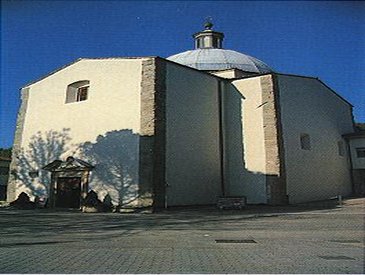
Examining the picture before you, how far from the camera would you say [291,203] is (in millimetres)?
16906

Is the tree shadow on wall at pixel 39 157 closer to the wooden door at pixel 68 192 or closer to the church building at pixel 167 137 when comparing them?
the church building at pixel 167 137

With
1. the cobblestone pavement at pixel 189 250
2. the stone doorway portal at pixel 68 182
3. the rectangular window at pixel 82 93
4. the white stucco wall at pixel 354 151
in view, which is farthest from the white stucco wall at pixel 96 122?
the white stucco wall at pixel 354 151

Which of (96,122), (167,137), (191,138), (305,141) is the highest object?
(96,122)

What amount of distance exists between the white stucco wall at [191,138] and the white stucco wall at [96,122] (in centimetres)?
166

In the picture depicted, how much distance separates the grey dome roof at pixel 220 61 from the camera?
23.2 meters

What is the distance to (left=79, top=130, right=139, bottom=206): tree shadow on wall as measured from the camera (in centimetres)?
1481

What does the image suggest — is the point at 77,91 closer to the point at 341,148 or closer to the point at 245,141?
the point at 245,141

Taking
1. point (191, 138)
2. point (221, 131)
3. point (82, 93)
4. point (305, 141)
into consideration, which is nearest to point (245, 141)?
point (221, 131)

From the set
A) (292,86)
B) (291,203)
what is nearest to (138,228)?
(291,203)

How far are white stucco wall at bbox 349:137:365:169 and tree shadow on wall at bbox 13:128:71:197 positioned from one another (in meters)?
18.4

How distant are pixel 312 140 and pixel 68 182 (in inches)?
539

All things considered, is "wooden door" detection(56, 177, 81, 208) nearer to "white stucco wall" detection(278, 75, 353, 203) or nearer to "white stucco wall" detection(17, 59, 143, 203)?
"white stucco wall" detection(17, 59, 143, 203)

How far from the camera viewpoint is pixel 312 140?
1950 centimetres

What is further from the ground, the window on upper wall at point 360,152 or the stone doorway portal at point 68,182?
the window on upper wall at point 360,152
